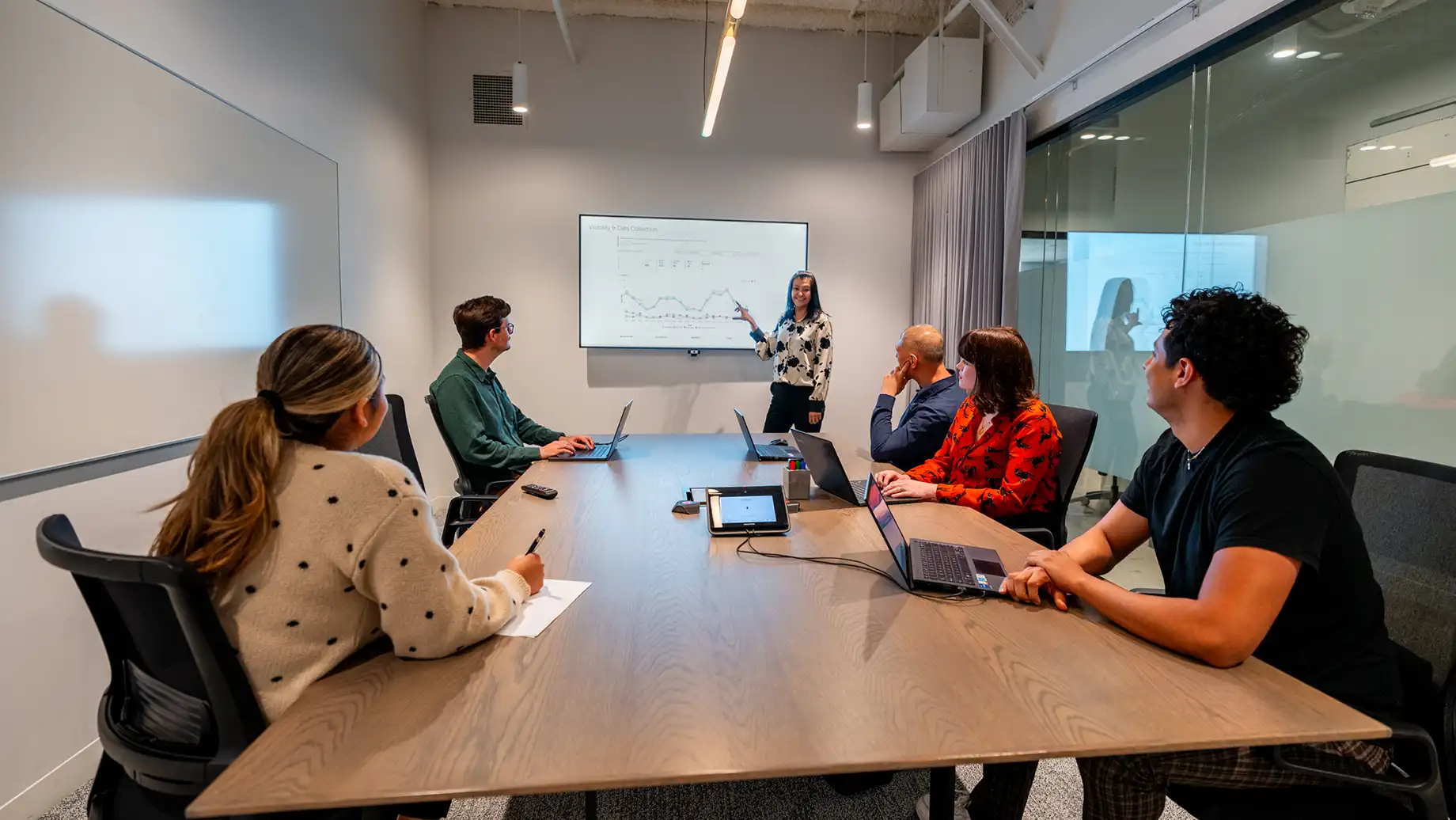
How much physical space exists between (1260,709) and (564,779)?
2.96 ft

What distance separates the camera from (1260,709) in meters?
0.95

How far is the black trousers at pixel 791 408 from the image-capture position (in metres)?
Answer: 4.62

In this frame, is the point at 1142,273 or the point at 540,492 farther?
the point at 1142,273

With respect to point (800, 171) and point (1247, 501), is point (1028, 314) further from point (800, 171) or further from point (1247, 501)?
point (1247, 501)

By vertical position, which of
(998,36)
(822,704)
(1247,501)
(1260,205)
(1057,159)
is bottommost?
(822,704)

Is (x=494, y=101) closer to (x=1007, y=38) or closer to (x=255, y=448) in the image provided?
(x=1007, y=38)

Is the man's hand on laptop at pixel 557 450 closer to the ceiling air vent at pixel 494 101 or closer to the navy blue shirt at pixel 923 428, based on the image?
the navy blue shirt at pixel 923 428

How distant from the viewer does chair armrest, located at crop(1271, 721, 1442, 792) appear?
1.02 metres

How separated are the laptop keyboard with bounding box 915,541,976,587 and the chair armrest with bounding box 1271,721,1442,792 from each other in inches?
20.9

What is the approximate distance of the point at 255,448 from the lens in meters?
1.00

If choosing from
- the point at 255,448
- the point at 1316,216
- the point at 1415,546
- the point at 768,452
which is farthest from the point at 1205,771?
the point at 1316,216

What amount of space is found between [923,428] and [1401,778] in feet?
5.47

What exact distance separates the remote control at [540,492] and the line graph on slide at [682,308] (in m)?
3.13

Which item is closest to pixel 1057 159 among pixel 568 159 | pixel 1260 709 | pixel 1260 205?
pixel 1260 205
